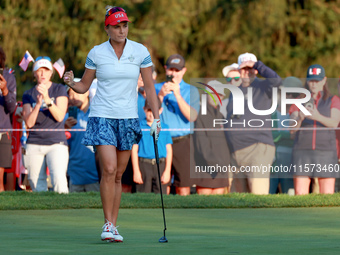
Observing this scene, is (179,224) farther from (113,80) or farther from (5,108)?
(5,108)

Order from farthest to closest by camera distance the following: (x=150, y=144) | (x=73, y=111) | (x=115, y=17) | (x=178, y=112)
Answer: (x=73, y=111) → (x=178, y=112) → (x=150, y=144) → (x=115, y=17)

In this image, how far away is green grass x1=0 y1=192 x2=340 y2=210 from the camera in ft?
34.1

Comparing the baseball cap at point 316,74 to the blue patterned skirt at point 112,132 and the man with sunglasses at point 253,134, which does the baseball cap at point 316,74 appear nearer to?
the man with sunglasses at point 253,134

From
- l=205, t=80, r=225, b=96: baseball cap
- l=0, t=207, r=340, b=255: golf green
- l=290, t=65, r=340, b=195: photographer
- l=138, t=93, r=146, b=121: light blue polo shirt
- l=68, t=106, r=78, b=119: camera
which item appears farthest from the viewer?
l=68, t=106, r=78, b=119: camera

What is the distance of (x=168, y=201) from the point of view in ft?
35.1

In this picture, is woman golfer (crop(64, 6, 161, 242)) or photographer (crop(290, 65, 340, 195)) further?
photographer (crop(290, 65, 340, 195))

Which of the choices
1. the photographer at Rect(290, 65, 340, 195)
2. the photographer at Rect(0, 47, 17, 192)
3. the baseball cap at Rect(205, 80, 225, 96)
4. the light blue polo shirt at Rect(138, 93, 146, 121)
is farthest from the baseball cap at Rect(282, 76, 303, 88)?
the photographer at Rect(0, 47, 17, 192)

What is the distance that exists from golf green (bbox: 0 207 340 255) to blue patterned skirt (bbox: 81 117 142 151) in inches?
30.4

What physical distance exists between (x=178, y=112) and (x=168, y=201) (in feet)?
6.70

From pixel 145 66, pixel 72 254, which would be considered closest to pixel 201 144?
pixel 145 66

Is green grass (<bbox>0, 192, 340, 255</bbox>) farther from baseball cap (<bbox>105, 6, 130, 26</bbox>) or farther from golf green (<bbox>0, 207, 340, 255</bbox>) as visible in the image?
baseball cap (<bbox>105, 6, 130, 26</bbox>)

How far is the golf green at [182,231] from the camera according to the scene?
6.51m

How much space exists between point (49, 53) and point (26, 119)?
13.8 meters

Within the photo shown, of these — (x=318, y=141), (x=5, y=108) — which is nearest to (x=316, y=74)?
(x=318, y=141)
